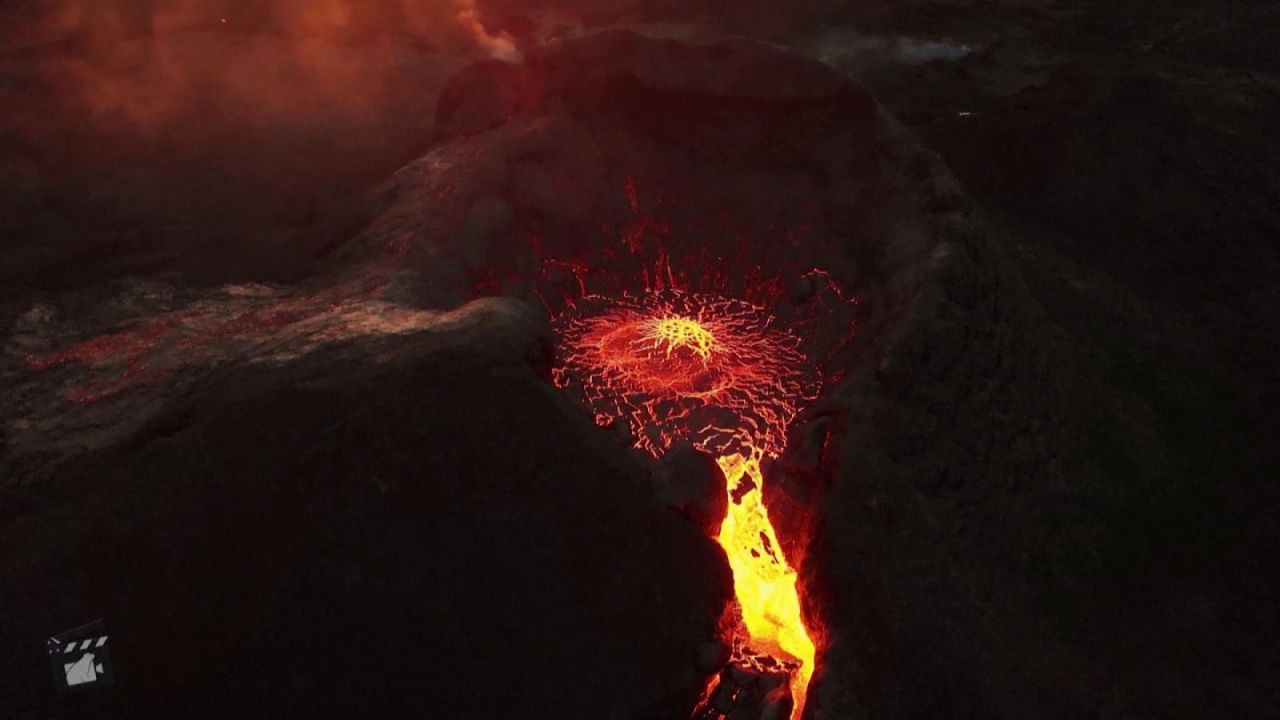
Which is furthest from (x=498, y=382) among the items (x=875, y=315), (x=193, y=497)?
(x=875, y=315)

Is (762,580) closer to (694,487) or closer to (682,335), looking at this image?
(694,487)

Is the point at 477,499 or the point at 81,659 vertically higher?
the point at 477,499

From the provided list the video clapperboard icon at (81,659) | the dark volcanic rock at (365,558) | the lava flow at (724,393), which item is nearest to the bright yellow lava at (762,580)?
the lava flow at (724,393)

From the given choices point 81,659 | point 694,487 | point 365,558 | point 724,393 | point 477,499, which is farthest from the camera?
point 724,393

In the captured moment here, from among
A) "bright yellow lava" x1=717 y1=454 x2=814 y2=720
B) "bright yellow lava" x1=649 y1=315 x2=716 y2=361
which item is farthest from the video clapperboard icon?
"bright yellow lava" x1=649 y1=315 x2=716 y2=361

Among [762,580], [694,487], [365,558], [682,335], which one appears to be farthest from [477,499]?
[682,335]

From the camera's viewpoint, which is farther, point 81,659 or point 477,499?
point 477,499

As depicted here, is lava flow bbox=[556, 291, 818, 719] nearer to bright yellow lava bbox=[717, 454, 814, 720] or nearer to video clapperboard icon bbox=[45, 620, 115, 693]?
bright yellow lava bbox=[717, 454, 814, 720]
